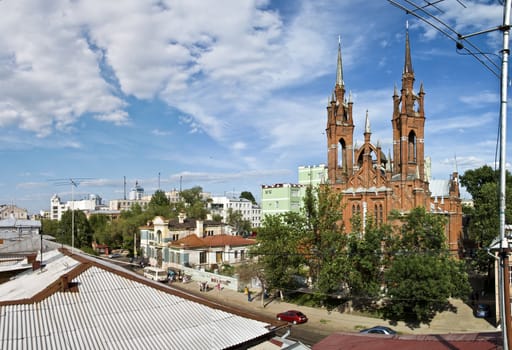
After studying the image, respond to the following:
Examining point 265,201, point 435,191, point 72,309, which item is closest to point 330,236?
point 72,309

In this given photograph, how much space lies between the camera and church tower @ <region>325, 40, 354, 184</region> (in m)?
46.8

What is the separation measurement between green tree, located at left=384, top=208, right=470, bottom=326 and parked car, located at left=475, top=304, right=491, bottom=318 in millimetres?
2118

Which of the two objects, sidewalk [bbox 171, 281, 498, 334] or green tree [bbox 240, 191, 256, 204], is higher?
green tree [bbox 240, 191, 256, 204]

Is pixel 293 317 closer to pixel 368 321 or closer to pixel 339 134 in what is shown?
pixel 368 321

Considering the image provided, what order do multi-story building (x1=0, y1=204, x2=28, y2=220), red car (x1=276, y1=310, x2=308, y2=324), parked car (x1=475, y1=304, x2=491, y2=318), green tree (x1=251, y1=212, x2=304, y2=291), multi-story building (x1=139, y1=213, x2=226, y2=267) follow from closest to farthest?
red car (x1=276, y1=310, x2=308, y2=324) → parked car (x1=475, y1=304, x2=491, y2=318) → green tree (x1=251, y1=212, x2=304, y2=291) → multi-story building (x1=139, y1=213, x2=226, y2=267) → multi-story building (x1=0, y1=204, x2=28, y2=220)

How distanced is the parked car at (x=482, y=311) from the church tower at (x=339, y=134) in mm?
20888

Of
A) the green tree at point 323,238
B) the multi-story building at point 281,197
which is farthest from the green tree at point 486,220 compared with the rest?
the multi-story building at point 281,197

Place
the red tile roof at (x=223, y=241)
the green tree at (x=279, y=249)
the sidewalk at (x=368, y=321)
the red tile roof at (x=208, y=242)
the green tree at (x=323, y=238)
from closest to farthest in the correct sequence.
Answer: the sidewalk at (x=368, y=321)
the green tree at (x=323, y=238)
the green tree at (x=279, y=249)
the red tile roof at (x=208, y=242)
the red tile roof at (x=223, y=241)

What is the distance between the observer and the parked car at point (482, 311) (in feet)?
91.1

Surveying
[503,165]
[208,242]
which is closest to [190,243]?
[208,242]

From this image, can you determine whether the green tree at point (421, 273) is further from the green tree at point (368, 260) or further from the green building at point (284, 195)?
the green building at point (284, 195)

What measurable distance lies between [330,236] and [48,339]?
2352cm

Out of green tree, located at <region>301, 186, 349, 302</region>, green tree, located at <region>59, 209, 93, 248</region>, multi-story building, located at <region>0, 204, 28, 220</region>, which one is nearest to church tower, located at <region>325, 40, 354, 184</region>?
green tree, located at <region>301, 186, 349, 302</region>

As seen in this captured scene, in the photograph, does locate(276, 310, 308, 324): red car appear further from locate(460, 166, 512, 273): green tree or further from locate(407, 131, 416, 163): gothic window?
locate(407, 131, 416, 163): gothic window
